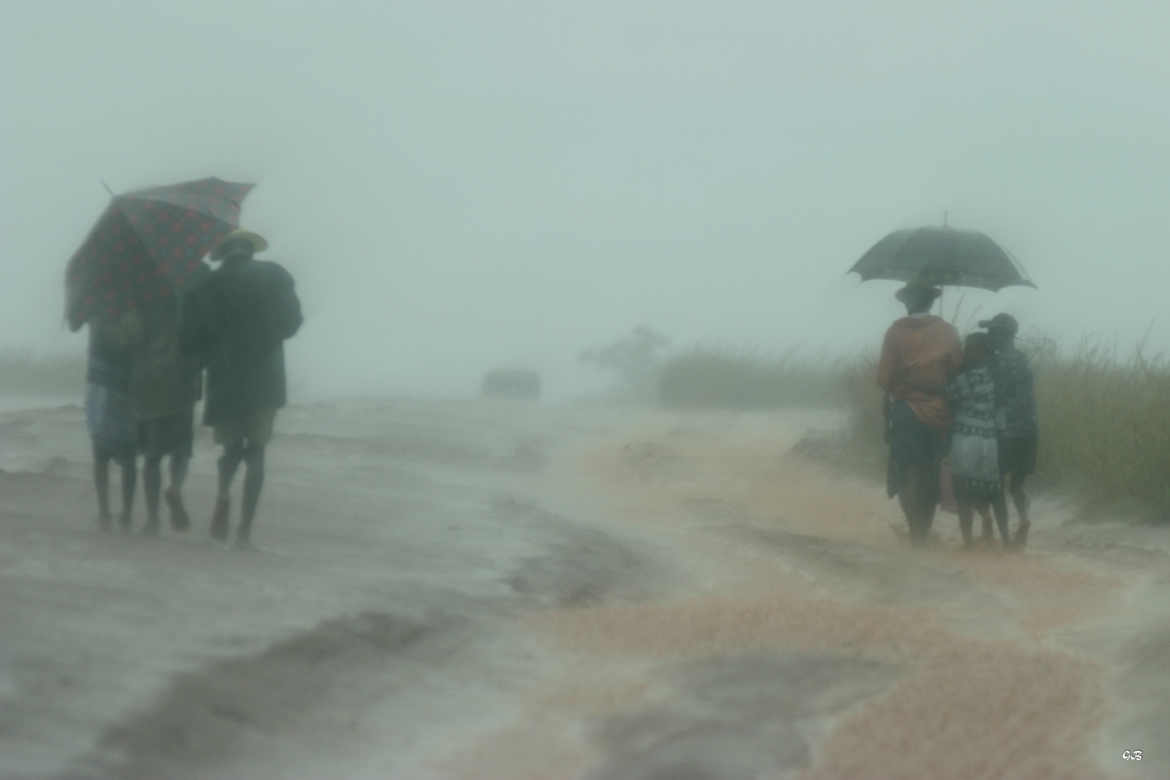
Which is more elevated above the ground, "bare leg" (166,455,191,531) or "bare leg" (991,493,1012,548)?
"bare leg" (166,455,191,531)

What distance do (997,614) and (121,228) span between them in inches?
194

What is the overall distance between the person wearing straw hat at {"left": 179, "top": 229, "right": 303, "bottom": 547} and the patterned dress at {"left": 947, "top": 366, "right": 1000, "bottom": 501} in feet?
14.7

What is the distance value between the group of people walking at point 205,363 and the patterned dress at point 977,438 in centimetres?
450

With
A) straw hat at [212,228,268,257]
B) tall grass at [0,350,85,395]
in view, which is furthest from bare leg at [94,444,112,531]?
tall grass at [0,350,85,395]

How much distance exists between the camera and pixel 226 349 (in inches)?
382

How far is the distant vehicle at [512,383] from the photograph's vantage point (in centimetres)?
4875

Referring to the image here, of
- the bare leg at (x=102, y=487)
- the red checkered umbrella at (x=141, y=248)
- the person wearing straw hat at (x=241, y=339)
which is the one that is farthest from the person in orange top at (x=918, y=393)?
the bare leg at (x=102, y=487)

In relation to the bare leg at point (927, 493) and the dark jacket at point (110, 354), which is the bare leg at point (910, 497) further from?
the dark jacket at point (110, 354)

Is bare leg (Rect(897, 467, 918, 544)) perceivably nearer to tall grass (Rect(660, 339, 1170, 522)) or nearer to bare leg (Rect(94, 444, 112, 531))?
tall grass (Rect(660, 339, 1170, 522))

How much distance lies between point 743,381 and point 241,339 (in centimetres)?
2531

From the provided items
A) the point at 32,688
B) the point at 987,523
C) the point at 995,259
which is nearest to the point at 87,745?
the point at 32,688

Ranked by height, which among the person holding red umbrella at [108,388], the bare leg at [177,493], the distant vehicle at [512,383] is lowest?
the distant vehicle at [512,383]

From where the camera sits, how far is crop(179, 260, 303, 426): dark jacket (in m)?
9.59

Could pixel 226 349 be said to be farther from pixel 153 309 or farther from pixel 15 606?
pixel 15 606
